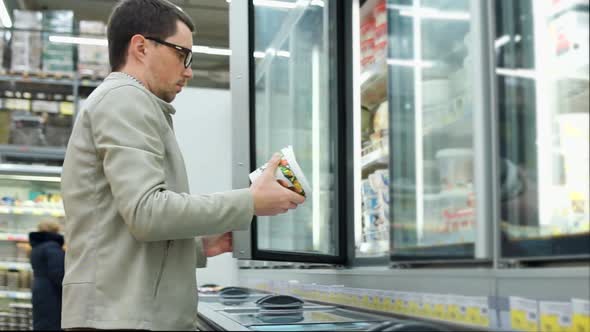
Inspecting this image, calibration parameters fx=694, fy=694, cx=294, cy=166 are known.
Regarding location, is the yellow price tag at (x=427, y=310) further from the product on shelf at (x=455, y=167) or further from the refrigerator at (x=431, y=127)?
the product on shelf at (x=455, y=167)

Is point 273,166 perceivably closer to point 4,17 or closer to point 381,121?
point 381,121

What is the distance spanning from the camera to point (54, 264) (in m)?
5.79

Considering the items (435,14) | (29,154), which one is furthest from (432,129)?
(29,154)

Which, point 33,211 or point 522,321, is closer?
point 522,321

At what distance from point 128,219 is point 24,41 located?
6007 millimetres

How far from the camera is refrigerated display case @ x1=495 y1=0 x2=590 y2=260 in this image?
1.56 m

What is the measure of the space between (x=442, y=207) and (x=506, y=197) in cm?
32

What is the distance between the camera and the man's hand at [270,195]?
1.67 meters

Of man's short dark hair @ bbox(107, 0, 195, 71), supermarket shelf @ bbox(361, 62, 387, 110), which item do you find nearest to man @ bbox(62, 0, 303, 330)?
man's short dark hair @ bbox(107, 0, 195, 71)

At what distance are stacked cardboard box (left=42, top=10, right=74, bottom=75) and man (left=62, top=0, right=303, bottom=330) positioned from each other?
18.6 feet

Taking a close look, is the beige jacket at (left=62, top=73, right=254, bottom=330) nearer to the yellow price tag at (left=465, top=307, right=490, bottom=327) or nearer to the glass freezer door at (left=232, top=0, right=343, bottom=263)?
the yellow price tag at (left=465, top=307, right=490, bottom=327)

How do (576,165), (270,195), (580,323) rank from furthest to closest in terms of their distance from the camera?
(270,195)
(576,165)
(580,323)

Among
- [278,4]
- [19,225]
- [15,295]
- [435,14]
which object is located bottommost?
[15,295]

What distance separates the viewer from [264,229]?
3639 mm
